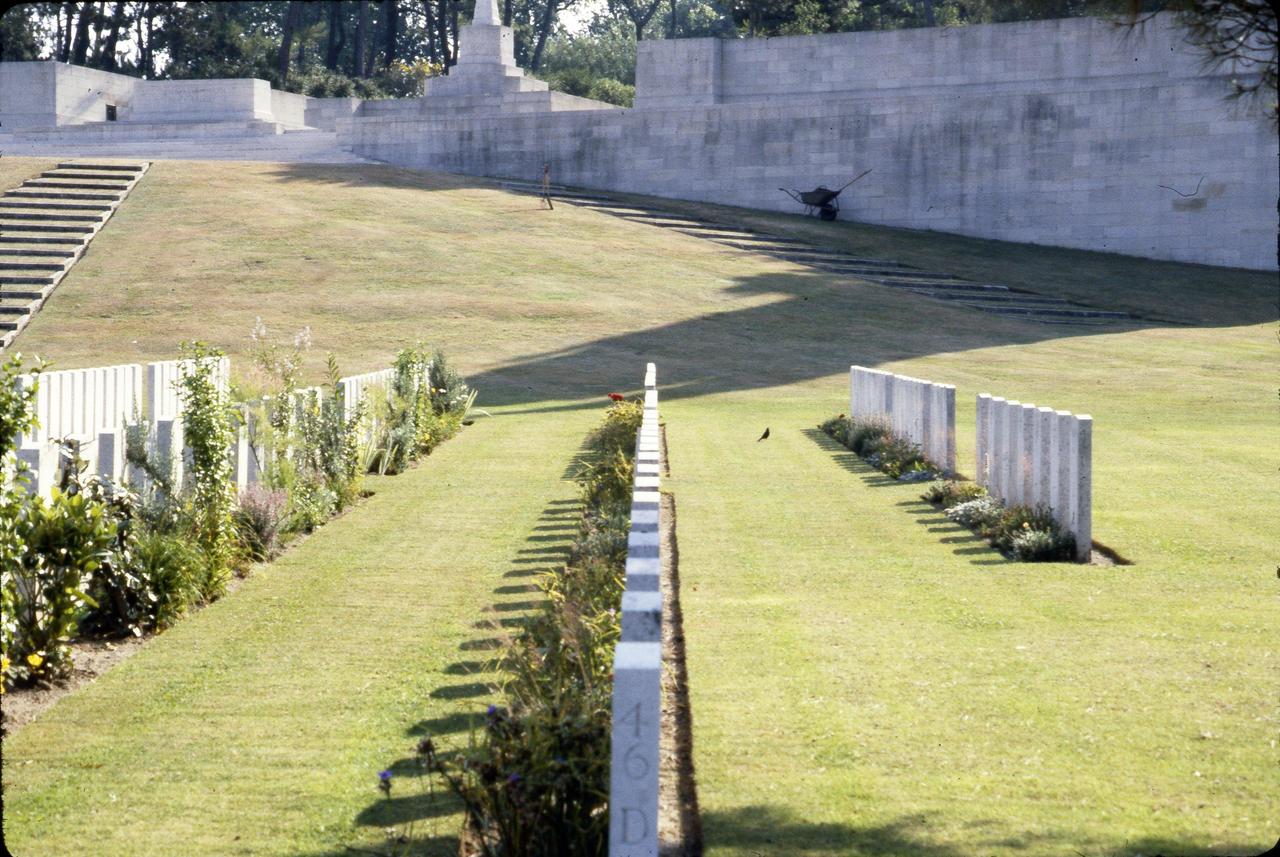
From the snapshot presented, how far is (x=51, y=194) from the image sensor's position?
34.7 metres

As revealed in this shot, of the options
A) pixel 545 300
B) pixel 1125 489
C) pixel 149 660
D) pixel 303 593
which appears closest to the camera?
pixel 149 660

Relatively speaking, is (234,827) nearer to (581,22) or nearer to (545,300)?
(545,300)

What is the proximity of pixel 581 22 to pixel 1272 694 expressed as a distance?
89.3 meters

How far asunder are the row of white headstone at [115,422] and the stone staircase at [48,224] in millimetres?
14582

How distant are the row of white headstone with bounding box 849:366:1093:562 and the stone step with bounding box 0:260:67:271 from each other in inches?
882

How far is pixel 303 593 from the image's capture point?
317 inches

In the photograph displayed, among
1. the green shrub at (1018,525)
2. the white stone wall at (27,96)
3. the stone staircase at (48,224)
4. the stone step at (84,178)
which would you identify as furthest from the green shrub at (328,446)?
the white stone wall at (27,96)

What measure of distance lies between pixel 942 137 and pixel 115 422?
3243 cm

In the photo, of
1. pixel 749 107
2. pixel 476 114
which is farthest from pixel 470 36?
pixel 749 107

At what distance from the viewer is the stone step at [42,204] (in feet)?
109

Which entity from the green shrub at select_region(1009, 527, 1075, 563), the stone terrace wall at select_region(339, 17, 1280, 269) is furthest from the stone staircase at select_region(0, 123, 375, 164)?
the green shrub at select_region(1009, 527, 1075, 563)

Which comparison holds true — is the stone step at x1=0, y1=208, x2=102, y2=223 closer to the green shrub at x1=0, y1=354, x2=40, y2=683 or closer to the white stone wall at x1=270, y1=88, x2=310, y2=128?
the white stone wall at x1=270, y1=88, x2=310, y2=128

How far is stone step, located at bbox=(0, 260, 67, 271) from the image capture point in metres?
29.4

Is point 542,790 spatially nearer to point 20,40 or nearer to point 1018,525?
point 1018,525
